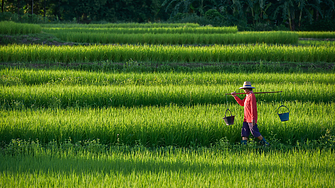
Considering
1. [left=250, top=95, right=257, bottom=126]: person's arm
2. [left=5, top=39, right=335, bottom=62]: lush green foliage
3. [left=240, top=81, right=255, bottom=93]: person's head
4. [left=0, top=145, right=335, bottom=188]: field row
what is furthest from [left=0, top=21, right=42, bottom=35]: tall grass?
[left=250, top=95, right=257, bottom=126]: person's arm

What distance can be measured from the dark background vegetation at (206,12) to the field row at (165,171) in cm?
2349

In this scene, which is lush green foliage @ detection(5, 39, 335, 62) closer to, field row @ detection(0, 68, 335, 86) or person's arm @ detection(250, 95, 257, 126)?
field row @ detection(0, 68, 335, 86)

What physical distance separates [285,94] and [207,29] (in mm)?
12542

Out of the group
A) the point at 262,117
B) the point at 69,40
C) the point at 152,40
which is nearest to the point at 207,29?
the point at 152,40

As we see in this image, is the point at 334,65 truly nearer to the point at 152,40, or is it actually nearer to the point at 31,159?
the point at 152,40

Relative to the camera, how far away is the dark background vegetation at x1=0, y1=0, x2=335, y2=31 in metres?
29.8

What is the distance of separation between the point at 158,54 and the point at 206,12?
770 inches

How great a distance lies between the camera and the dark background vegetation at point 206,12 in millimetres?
29766

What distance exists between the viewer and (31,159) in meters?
3.61

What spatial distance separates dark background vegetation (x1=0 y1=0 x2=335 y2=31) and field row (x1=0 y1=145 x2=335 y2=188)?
2349 cm

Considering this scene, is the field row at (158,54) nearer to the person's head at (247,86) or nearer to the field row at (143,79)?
the field row at (143,79)

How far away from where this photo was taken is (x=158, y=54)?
39.2 ft

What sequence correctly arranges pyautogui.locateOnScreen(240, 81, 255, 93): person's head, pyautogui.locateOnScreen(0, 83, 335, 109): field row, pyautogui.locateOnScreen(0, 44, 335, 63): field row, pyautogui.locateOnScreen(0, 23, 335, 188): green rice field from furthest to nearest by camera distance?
pyautogui.locateOnScreen(0, 44, 335, 63): field row < pyautogui.locateOnScreen(0, 83, 335, 109): field row < pyautogui.locateOnScreen(240, 81, 255, 93): person's head < pyautogui.locateOnScreen(0, 23, 335, 188): green rice field

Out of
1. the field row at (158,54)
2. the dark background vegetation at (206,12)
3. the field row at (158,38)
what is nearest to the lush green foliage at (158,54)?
the field row at (158,54)
